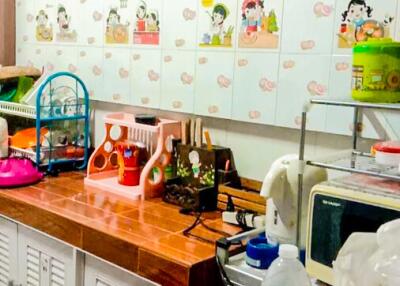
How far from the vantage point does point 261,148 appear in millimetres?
1940

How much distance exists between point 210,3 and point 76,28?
0.83m

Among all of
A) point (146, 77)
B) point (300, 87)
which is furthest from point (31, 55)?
point (300, 87)

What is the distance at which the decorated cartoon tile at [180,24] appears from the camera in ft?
6.82

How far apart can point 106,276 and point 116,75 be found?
1.00 metres

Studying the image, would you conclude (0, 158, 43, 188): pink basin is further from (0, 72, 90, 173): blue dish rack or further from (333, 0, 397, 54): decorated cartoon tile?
(333, 0, 397, 54): decorated cartoon tile

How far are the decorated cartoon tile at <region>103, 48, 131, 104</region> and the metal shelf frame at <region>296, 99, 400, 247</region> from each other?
3.56 feet

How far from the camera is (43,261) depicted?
1.96 m

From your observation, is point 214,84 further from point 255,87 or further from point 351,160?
point 351,160

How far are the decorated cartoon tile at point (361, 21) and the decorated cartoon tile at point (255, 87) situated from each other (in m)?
0.25

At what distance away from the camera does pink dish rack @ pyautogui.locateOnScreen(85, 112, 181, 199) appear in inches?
81.3

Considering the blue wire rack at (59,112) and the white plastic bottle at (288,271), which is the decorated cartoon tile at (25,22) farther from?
the white plastic bottle at (288,271)

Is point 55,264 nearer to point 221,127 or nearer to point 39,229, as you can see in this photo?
point 39,229

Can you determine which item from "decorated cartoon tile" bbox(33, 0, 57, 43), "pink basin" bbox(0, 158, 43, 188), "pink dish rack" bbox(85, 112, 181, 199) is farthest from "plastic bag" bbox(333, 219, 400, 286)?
"decorated cartoon tile" bbox(33, 0, 57, 43)

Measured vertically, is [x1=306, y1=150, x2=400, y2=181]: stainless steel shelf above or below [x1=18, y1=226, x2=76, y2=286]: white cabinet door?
above
